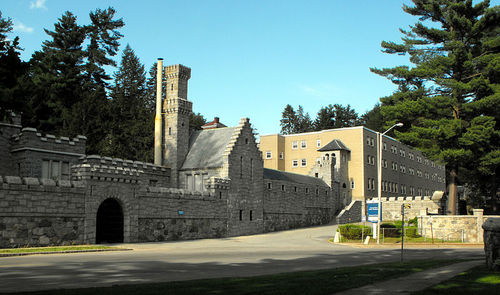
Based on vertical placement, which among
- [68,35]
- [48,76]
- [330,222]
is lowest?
[330,222]

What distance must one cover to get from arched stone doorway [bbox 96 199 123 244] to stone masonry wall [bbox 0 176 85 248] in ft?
11.1

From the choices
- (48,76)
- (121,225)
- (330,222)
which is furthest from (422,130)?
(48,76)

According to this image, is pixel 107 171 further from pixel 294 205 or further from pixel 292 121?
pixel 292 121

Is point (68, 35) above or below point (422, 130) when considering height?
above

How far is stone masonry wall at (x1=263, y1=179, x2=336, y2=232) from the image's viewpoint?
4809 centimetres

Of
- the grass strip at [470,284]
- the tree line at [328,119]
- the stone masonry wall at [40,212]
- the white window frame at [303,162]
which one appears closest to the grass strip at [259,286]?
the grass strip at [470,284]

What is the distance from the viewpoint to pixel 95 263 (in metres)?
18.8

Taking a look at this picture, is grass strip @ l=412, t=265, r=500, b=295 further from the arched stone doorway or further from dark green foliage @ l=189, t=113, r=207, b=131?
dark green foliage @ l=189, t=113, r=207, b=131

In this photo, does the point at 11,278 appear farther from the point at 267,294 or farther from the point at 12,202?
the point at 12,202

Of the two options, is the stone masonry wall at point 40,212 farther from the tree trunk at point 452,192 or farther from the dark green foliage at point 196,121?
the dark green foliage at point 196,121

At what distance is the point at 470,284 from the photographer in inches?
465

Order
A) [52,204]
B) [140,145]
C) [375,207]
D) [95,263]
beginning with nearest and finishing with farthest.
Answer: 1. [95,263]
2. [52,204]
3. [375,207]
4. [140,145]

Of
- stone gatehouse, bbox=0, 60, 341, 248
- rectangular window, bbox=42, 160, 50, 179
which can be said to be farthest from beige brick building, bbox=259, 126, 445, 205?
rectangular window, bbox=42, 160, 50, 179

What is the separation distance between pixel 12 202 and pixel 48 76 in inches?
1475
